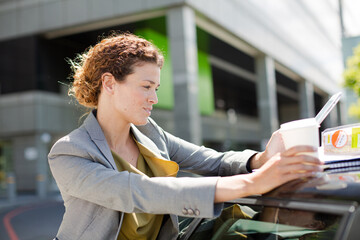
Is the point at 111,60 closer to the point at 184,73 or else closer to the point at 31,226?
the point at 31,226

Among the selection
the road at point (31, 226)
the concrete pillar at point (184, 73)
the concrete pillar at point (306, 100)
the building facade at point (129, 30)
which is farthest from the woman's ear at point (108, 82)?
the concrete pillar at point (306, 100)

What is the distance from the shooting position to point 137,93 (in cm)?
164

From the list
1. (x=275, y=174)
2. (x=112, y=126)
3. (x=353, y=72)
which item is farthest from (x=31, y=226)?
(x=353, y=72)

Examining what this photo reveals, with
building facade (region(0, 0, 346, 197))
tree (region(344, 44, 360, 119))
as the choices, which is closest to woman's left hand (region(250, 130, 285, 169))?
tree (region(344, 44, 360, 119))

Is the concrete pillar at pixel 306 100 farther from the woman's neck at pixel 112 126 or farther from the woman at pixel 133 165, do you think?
the woman's neck at pixel 112 126

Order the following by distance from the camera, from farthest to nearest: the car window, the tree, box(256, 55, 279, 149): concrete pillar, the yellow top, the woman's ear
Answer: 1. box(256, 55, 279, 149): concrete pillar
2. the tree
3. the woman's ear
4. the yellow top
5. the car window

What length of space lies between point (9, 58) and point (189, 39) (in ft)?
30.4

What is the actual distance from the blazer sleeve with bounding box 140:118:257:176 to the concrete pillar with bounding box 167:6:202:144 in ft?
42.0

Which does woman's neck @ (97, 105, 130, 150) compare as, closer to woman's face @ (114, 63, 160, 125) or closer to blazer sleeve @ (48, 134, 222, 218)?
woman's face @ (114, 63, 160, 125)

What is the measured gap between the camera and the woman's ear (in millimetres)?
1689

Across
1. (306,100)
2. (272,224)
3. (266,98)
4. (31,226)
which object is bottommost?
(31,226)

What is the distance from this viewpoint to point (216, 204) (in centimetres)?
129

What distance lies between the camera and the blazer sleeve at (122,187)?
127 centimetres

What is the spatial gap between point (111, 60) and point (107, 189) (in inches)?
23.4
